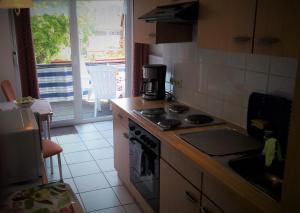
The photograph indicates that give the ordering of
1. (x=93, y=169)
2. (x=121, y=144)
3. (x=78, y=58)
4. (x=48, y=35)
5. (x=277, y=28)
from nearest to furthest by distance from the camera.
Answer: (x=277, y=28), (x=121, y=144), (x=93, y=169), (x=48, y=35), (x=78, y=58)

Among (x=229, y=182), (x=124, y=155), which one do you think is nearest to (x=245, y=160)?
(x=229, y=182)

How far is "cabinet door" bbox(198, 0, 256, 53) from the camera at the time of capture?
149 cm

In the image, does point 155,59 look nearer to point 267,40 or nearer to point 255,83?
point 255,83

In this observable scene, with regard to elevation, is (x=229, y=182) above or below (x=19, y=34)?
below

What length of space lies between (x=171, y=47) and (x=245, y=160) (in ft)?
5.51

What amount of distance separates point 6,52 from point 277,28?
370cm

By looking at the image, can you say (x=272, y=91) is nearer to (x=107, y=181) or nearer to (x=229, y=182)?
(x=229, y=182)

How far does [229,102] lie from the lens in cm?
219

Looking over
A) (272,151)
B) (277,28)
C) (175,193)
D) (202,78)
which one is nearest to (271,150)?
(272,151)

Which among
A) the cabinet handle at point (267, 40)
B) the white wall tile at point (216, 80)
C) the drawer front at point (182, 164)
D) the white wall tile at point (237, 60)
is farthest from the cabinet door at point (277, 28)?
the white wall tile at point (216, 80)

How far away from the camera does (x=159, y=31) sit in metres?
2.42

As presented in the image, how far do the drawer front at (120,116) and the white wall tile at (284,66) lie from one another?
4.06 feet

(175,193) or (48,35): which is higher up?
(48,35)

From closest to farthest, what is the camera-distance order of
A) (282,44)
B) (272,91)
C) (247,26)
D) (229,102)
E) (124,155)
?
(282,44) < (247,26) < (272,91) < (229,102) < (124,155)
